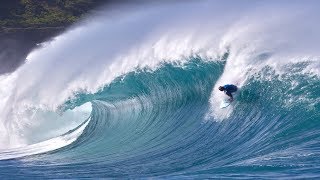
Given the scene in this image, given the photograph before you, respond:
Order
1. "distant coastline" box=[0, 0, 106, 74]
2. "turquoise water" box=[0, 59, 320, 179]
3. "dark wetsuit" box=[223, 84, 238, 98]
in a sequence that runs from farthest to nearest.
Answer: "distant coastline" box=[0, 0, 106, 74] → "dark wetsuit" box=[223, 84, 238, 98] → "turquoise water" box=[0, 59, 320, 179]

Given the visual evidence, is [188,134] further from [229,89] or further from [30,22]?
[30,22]

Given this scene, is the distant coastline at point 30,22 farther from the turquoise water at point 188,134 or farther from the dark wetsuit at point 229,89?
the dark wetsuit at point 229,89

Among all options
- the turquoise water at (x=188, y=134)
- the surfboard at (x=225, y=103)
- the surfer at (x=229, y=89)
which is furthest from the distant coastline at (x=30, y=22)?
the surfer at (x=229, y=89)

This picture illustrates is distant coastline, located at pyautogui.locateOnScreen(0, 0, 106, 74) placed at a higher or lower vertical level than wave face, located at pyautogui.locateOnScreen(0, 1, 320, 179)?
higher

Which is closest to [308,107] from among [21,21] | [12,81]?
[12,81]

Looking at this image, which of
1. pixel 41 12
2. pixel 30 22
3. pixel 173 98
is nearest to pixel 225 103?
pixel 173 98

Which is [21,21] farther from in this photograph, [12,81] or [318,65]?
[318,65]

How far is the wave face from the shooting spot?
11.1 m

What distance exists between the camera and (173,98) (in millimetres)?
17062

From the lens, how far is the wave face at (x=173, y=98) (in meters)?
11.1

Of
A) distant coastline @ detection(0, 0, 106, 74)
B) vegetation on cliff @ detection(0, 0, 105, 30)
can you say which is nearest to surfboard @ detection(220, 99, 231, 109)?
distant coastline @ detection(0, 0, 106, 74)

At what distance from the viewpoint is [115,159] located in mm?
12703

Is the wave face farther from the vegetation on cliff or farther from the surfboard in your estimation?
the vegetation on cliff

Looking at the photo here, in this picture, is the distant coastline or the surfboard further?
the distant coastline
